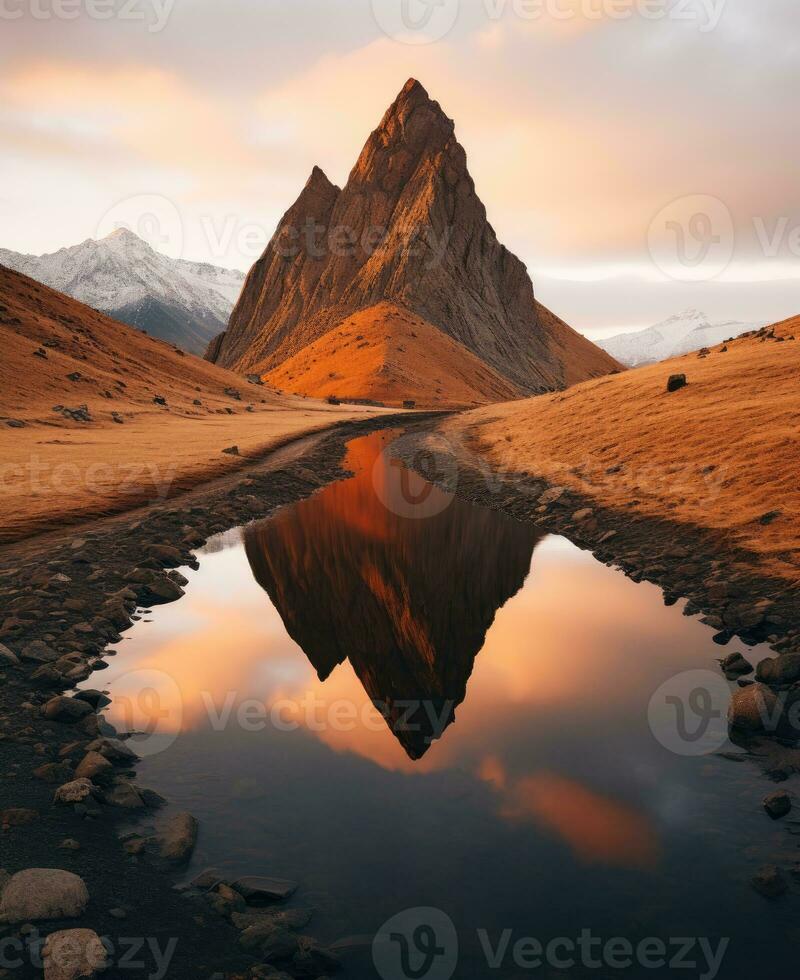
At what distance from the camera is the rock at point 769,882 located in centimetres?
750

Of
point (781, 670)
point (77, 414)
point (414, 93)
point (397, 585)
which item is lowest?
point (397, 585)

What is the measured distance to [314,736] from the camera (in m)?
10.9

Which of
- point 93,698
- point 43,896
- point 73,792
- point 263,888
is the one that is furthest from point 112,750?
point 263,888

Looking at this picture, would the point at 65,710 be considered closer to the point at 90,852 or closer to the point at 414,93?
the point at 90,852

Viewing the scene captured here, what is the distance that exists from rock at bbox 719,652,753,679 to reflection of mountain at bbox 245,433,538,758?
4963 mm

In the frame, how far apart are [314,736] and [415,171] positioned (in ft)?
584

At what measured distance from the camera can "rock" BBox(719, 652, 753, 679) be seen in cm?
1285

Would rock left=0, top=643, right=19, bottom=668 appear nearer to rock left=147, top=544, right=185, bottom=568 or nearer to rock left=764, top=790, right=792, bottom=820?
rock left=147, top=544, right=185, bottom=568

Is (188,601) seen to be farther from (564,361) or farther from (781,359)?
(564,361)

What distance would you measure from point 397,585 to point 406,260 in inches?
5893

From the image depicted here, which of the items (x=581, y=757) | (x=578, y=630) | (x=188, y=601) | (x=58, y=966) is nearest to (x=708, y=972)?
(x=581, y=757)

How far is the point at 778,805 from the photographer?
8812 mm

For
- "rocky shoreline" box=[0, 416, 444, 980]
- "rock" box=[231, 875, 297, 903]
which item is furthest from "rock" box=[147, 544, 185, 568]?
"rock" box=[231, 875, 297, 903]

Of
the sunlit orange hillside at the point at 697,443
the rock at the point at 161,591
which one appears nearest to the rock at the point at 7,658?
the rock at the point at 161,591
